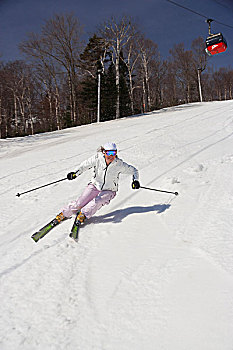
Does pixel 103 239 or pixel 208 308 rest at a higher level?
pixel 103 239

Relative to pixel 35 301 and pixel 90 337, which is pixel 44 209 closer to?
pixel 35 301

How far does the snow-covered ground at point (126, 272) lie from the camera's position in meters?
1.91

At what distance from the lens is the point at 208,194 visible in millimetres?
4512

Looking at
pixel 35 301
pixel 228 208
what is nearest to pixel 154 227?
pixel 228 208

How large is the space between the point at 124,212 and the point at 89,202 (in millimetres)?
725

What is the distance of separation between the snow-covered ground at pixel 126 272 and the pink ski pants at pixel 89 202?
0.75ft

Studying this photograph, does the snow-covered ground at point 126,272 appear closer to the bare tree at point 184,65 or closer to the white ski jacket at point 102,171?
the white ski jacket at point 102,171

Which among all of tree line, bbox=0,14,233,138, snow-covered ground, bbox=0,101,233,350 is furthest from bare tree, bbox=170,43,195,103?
snow-covered ground, bbox=0,101,233,350

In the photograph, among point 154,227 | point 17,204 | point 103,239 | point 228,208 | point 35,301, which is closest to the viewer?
point 35,301

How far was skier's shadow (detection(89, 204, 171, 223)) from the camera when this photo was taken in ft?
13.1

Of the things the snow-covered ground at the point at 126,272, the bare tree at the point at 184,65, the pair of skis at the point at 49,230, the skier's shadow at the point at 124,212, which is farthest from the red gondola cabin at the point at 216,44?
the bare tree at the point at 184,65

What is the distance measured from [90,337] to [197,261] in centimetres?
134

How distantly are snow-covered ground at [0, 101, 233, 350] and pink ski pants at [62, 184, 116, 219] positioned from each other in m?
0.23

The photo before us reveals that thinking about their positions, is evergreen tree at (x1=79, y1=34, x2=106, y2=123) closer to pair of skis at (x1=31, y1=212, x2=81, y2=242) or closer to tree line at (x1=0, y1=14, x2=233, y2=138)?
tree line at (x1=0, y1=14, x2=233, y2=138)
